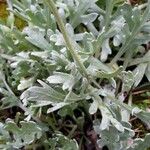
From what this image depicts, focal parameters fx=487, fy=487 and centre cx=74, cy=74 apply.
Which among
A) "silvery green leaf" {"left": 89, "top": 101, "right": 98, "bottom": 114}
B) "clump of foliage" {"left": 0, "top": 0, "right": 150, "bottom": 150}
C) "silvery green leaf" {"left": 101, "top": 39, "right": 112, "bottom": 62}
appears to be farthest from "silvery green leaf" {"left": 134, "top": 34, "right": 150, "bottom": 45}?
"silvery green leaf" {"left": 89, "top": 101, "right": 98, "bottom": 114}

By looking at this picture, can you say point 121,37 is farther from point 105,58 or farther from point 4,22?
point 4,22

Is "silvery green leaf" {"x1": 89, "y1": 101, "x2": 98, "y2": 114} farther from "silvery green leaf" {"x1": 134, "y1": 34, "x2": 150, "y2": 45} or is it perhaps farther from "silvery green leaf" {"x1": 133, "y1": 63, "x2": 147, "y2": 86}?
"silvery green leaf" {"x1": 134, "y1": 34, "x2": 150, "y2": 45}

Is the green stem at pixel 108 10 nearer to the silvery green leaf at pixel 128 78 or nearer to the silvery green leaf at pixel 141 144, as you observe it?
the silvery green leaf at pixel 128 78

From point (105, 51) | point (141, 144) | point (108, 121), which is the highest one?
point (105, 51)

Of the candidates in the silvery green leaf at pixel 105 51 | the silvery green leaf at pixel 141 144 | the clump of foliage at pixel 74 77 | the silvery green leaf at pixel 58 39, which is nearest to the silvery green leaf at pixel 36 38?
the clump of foliage at pixel 74 77

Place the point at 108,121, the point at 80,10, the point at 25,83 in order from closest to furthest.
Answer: the point at 108,121 < the point at 25,83 < the point at 80,10

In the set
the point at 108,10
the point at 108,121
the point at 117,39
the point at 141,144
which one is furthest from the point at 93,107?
the point at 108,10

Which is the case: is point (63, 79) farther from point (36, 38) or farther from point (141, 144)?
point (141, 144)

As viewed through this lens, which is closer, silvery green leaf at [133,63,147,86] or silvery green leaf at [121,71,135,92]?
silvery green leaf at [121,71,135,92]
